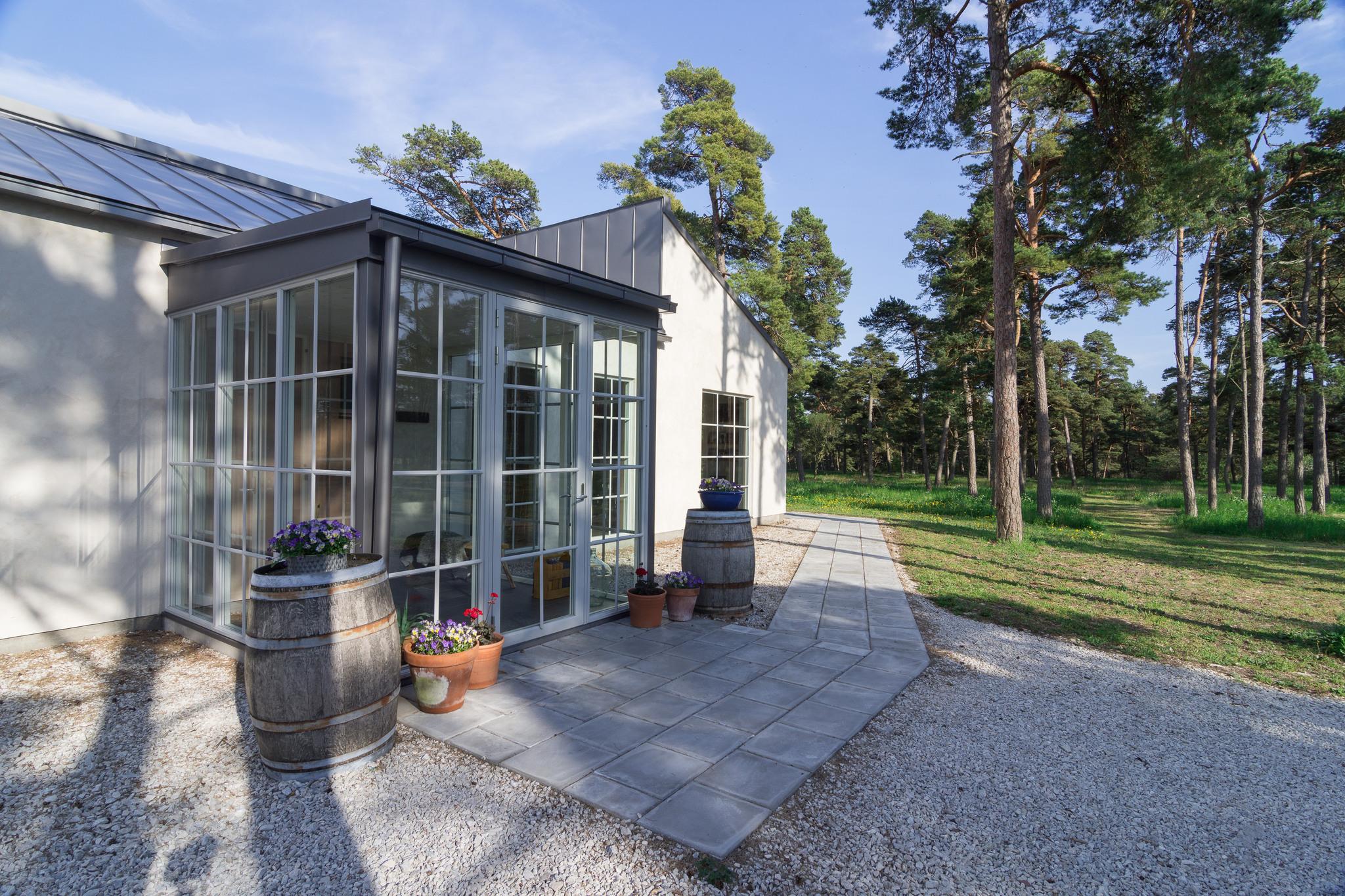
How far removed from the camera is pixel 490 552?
374 cm

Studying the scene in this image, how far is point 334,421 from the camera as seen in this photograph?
336 cm

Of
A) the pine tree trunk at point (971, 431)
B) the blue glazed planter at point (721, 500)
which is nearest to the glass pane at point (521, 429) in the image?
the blue glazed planter at point (721, 500)

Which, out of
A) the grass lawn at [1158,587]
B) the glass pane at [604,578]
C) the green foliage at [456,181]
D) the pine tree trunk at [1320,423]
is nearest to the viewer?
the grass lawn at [1158,587]

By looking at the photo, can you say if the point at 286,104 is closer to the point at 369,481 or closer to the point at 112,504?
the point at 112,504

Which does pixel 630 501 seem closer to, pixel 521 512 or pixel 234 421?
pixel 521 512

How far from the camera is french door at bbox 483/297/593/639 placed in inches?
150

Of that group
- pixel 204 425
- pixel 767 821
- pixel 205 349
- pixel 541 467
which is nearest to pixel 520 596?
pixel 541 467

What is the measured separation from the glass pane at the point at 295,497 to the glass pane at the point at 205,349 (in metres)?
1.10

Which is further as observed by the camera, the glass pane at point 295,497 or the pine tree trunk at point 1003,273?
the pine tree trunk at point 1003,273

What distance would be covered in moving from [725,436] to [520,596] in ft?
20.4

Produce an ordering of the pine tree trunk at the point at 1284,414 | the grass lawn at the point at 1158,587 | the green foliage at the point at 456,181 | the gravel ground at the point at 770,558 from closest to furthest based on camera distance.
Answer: the grass lawn at the point at 1158,587 → the gravel ground at the point at 770,558 → the green foliage at the point at 456,181 → the pine tree trunk at the point at 1284,414

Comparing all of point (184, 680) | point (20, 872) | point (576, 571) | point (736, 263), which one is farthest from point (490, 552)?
point (736, 263)

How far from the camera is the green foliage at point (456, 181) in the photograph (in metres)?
16.1

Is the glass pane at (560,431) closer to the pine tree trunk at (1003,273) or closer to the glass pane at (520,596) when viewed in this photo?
the glass pane at (520,596)
